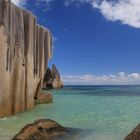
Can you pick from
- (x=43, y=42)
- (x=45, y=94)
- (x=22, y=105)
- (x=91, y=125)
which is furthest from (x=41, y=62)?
(x=91, y=125)

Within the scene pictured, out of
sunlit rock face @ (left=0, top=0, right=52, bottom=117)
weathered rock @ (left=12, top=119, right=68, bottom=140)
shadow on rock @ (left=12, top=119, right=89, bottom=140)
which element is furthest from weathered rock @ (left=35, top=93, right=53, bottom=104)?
weathered rock @ (left=12, top=119, right=68, bottom=140)

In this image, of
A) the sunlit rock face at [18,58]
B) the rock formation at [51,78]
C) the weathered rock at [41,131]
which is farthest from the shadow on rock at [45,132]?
the rock formation at [51,78]

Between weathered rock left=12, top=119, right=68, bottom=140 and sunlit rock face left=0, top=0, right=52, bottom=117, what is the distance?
5.12 m

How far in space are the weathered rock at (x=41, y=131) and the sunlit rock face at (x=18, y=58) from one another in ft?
16.8

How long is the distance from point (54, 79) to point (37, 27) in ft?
159

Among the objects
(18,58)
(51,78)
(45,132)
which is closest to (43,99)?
(18,58)

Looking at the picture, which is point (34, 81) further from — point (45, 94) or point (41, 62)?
point (45, 94)

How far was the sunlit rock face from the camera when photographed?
51.8ft

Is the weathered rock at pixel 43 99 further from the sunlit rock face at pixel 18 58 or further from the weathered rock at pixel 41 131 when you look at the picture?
the weathered rock at pixel 41 131

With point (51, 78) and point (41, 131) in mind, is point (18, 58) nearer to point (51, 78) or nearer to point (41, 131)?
point (41, 131)

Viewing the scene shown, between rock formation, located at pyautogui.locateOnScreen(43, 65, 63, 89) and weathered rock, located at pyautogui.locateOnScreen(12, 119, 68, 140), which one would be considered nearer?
weathered rock, located at pyautogui.locateOnScreen(12, 119, 68, 140)

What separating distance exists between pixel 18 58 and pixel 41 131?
7684mm

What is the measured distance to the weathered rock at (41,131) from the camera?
32.7 feet

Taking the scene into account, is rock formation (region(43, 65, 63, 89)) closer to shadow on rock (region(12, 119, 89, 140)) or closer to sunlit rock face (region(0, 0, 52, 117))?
sunlit rock face (region(0, 0, 52, 117))
